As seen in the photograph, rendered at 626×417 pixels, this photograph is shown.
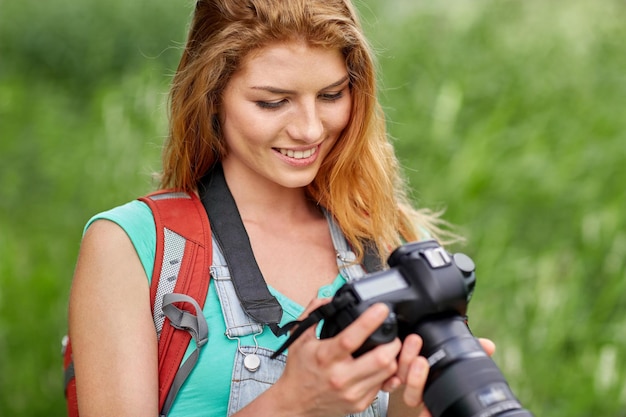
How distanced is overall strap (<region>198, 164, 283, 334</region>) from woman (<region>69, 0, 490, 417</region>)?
3 cm

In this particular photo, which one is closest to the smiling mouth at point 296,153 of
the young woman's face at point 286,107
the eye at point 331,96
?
the young woman's face at point 286,107

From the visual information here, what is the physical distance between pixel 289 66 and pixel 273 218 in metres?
0.38

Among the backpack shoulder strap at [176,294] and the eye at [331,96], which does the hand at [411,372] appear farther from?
the eye at [331,96]

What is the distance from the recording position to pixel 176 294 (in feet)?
5.98

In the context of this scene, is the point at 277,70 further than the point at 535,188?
No

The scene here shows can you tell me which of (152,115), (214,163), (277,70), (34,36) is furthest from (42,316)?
(34,36)

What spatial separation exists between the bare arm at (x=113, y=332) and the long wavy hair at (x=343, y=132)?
0.95ft

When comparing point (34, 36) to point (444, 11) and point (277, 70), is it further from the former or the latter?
point (277, 70)

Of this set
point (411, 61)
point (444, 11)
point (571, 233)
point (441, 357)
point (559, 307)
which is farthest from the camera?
point (444, 11)

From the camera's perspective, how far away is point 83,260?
6.10 feet

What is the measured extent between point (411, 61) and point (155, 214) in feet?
10.8

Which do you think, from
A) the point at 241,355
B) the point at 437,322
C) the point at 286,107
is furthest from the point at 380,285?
the point at 286,107

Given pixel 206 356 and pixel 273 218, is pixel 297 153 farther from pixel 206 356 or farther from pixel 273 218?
pixel 206 356

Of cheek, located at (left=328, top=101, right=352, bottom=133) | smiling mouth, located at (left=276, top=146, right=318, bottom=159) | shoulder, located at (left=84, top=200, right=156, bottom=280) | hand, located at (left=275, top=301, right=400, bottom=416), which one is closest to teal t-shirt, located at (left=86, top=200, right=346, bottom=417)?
shoulder, located at (left=84, top=200, right=156, bottom=280)
